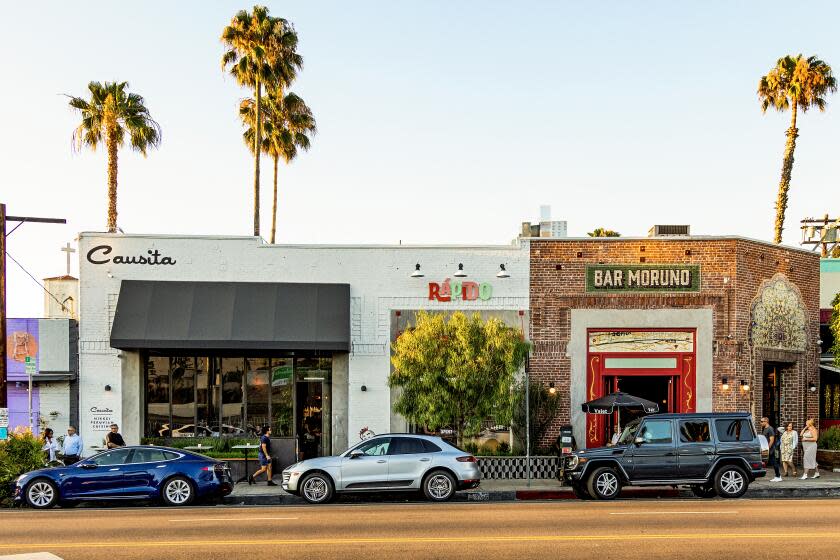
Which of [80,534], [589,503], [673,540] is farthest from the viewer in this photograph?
[589,503]

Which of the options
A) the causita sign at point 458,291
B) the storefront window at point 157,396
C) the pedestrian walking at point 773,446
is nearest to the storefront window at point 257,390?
the storefront window at point 157,396

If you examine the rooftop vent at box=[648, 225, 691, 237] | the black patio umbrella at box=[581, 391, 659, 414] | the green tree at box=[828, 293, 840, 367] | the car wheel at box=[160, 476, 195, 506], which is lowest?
the car wheel at box=[160, 476, 195, 506]

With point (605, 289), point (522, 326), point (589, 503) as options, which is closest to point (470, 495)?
point (589, 503)

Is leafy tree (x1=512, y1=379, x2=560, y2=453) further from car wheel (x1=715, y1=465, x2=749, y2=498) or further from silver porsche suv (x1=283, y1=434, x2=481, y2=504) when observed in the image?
car wheel (x1=715, y1=465, x2=749, y2=498)

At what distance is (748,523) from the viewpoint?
45.2ft

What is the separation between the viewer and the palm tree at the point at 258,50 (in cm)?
3341

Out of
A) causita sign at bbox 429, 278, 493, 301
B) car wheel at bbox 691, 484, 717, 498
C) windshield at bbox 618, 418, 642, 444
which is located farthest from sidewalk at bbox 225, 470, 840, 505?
causita sign at bbox 429, 278, 493, 301

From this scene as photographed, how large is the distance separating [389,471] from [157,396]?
9599 mm

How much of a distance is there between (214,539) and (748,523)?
8.67m

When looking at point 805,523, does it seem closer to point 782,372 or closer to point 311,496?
point 311,496

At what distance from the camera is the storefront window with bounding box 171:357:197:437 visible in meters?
24.1

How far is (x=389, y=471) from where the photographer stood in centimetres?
1762

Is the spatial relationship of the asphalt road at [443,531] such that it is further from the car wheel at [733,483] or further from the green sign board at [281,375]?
the green sign board at [281,375]

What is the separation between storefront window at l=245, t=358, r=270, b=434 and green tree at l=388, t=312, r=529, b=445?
5158 millimetres
